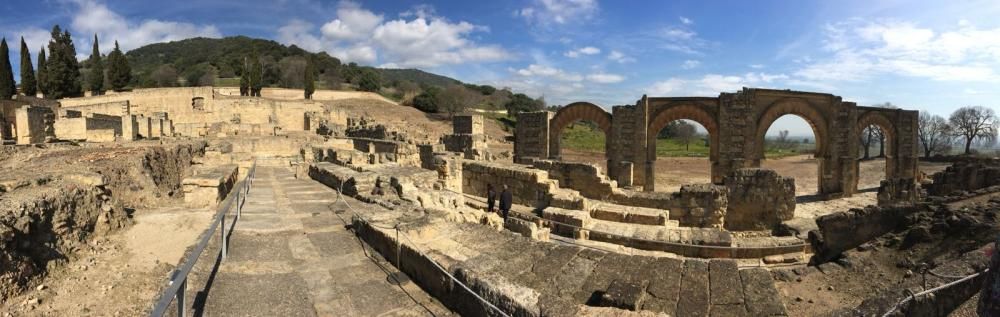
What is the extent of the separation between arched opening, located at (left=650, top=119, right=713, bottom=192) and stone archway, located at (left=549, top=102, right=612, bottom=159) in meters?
2.17

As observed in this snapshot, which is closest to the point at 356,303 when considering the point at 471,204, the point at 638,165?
the point at 471,204

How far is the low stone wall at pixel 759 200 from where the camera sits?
12.6 metres

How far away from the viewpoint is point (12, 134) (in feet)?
87.9

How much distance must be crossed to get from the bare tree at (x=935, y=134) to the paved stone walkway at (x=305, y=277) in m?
55.4

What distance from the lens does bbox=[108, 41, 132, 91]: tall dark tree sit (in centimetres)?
4545

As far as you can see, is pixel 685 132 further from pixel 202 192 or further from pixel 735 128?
pixel 202 192

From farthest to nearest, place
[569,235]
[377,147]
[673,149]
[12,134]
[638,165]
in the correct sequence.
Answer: [673,149]
[12,134]
[377,147]
[638,165]
[569,235]

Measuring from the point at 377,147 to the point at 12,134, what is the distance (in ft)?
72.6

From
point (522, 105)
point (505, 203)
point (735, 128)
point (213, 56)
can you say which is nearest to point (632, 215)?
point (505, 203)

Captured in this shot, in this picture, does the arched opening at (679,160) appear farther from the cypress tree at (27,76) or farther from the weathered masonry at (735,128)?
the cypress tree at (27,76)

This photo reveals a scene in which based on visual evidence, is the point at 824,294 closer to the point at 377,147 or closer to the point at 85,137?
the point at 377,147

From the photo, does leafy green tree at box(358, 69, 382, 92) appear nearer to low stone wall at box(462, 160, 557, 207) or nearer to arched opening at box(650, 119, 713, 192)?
arched opening at box(650, 119, 713, 192)

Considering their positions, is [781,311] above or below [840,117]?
below

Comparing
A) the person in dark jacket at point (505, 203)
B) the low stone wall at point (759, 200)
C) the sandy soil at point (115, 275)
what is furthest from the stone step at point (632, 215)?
the sandy soil at point (115, 275)
